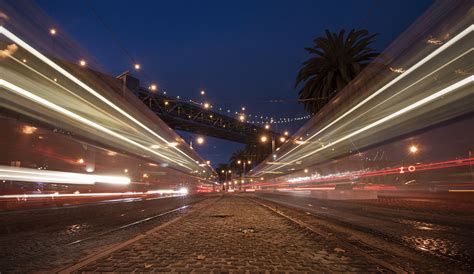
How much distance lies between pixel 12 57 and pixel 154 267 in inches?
295

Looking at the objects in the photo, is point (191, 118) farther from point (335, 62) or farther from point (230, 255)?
point (230, 255)

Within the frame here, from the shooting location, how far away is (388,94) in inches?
638

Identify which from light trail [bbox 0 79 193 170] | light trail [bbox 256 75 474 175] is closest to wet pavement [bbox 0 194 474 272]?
light trail [bbox 0 79 193 170]

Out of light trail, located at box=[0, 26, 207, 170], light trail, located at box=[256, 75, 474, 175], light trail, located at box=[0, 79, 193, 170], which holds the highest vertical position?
light trail, located at box=[0, 26, 207, 170]

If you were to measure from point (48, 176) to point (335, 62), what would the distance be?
22035 millimetres

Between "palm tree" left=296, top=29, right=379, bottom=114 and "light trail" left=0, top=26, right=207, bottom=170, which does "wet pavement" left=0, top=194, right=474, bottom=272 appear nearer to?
"light trail" left=0, top=26, right=207, bottom=170

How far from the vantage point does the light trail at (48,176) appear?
1029 cm

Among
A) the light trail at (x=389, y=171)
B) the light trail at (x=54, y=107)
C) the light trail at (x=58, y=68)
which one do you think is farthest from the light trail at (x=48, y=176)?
the light trail at (x=389, y=171)

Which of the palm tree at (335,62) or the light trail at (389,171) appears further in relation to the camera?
the palm tree at (335,62)

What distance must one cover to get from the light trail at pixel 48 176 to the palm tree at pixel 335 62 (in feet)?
58.9

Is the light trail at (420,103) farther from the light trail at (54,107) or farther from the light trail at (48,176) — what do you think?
the light trail at (48,176)

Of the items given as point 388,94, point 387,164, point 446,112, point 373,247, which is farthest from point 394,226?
point 387,164

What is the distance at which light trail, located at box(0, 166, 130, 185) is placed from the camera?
33.8ft

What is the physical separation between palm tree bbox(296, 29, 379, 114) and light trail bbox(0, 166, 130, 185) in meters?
18.0
